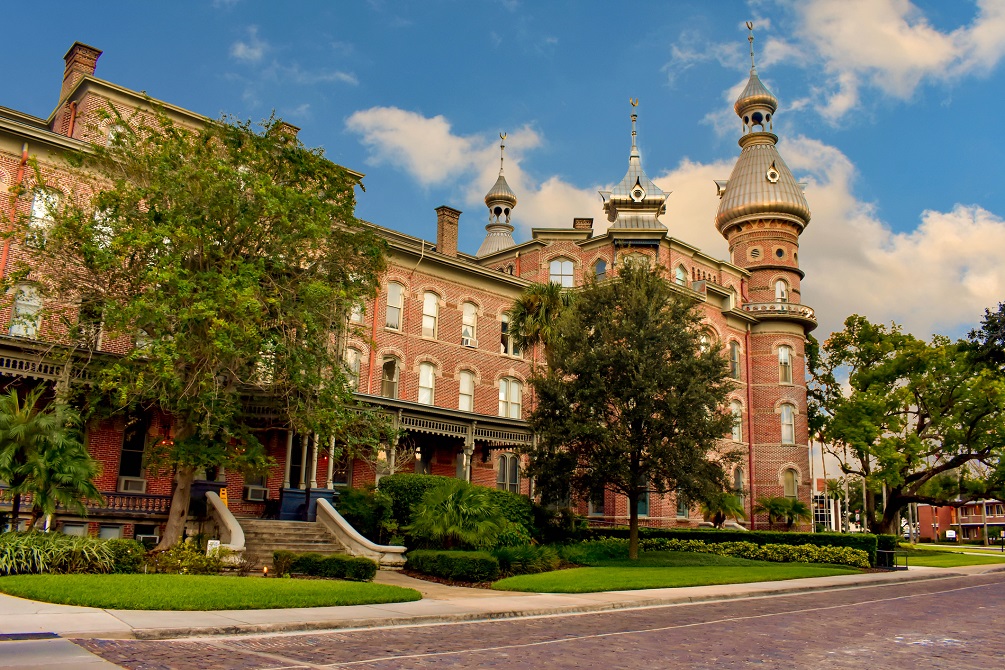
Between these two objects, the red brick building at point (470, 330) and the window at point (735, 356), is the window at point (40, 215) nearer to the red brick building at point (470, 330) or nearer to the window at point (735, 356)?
the red brick building at point (470, 330)

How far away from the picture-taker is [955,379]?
4556 centimetres

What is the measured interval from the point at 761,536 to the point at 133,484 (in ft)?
80.7

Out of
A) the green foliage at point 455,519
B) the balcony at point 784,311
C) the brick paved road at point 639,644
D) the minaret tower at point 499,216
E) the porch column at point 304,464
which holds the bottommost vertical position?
the brick paved road at point 639,644

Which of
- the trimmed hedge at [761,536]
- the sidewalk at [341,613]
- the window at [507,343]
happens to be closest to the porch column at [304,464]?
the sidewalk at [341,613]

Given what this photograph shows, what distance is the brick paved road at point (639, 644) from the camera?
383 inches

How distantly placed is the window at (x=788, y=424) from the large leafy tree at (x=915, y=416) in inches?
86.1

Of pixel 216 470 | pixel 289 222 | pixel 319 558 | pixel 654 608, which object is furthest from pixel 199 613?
pixel 216 470

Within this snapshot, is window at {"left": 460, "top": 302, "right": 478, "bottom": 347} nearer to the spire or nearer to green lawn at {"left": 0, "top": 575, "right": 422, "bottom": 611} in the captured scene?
the spire

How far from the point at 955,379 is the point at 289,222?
39483 millimetres

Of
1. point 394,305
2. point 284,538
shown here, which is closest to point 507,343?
point 394,305

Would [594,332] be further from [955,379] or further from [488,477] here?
[955,379]

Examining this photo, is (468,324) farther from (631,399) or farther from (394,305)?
(631,399)

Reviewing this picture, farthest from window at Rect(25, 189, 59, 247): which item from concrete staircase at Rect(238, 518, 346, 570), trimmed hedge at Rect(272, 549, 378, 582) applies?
trimmed hedge at Rect(272, 549, 378, 582)

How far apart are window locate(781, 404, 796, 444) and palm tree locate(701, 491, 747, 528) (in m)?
6.78
